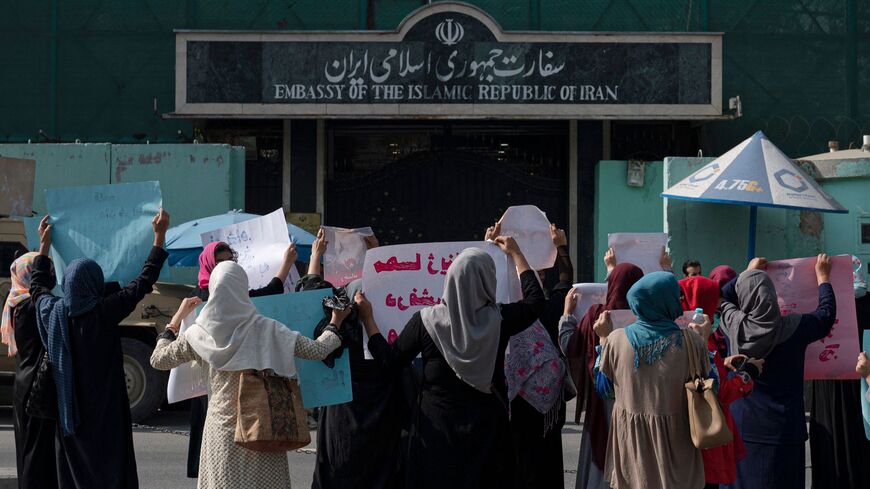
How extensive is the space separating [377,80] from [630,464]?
34.2 feet

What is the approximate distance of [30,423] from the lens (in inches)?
239

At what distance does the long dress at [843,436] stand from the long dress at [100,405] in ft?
13.8

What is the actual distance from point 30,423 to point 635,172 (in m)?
10.1

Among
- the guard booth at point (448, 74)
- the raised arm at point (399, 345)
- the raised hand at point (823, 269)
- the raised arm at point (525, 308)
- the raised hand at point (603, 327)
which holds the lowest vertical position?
the raised arm at point (399, 345)

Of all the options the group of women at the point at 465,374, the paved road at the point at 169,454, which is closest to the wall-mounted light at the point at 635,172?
the paved road at the point at 169,454

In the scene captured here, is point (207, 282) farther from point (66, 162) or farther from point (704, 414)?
point (66, 162)

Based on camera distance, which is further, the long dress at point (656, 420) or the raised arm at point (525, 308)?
the raised arm at point (525, 308)

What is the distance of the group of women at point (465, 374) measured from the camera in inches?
195

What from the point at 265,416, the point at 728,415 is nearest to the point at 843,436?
the point at 728,415

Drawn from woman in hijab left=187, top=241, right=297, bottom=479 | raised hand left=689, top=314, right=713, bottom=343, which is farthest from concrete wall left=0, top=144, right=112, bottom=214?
raised hand left=689, top=314, right=713, bottom=343

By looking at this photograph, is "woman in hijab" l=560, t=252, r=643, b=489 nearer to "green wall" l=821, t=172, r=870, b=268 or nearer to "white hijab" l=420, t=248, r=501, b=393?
"white hijab" l=420, t=248, r=501, b=393

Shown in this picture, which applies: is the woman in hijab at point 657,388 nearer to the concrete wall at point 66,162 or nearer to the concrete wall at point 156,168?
the concrete wall at point 156,168

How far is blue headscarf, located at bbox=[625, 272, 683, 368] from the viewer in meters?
4.84

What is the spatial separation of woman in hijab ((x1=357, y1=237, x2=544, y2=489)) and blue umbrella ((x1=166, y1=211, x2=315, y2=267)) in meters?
5.15
